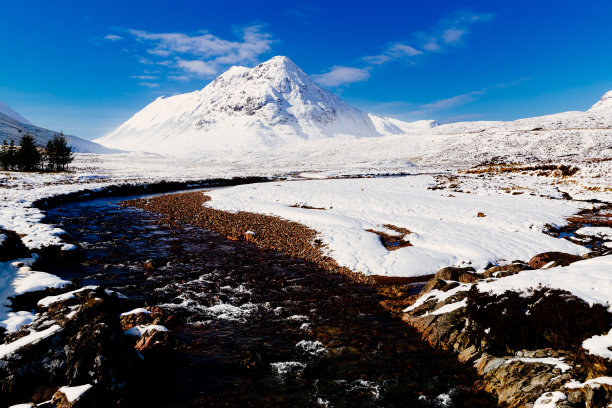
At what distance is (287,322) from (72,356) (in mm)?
5797

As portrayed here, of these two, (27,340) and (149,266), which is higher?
(27,340)

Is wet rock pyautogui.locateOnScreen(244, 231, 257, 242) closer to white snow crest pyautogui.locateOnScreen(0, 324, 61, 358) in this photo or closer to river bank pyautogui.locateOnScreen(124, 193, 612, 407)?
river bank pyautogui.locateOnScreen(124, 193, 612, 407)

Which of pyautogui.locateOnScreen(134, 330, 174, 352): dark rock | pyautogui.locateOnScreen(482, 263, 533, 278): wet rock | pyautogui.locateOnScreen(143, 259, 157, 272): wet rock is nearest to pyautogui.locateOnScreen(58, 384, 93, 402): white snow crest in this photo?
pyautogui.locateOnScreen(134, 330, 174, 352): dark rock

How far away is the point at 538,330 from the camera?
802 cm

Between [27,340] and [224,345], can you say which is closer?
[27,340]

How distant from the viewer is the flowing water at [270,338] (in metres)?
7.24

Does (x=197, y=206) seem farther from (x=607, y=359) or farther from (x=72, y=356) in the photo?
(x=607, y=359)

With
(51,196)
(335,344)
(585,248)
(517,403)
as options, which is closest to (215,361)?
(335,344)

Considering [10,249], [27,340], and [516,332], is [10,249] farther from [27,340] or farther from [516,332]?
[516,332]

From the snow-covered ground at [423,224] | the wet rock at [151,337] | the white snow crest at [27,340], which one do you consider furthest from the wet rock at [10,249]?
the snow-covered ground at [423,224]

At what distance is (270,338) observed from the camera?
368 inches

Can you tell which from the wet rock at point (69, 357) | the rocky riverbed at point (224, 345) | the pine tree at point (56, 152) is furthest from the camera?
the pine tree at point (56, 152)

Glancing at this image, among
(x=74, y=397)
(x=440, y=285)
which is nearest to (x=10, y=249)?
(x=74, y=397)

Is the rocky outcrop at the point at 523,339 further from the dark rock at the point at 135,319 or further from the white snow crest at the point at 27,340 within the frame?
the white snow crest at the point at 27,340
